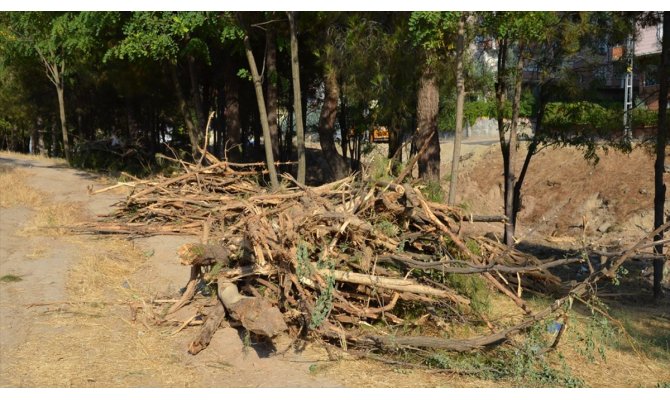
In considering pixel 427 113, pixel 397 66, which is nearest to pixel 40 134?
pixel 397 66

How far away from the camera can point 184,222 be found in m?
12.7

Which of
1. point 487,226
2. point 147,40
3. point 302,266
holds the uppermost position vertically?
point 147,40

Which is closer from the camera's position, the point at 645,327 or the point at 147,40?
the point at 645,327

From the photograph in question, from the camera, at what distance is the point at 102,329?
7.57 meters

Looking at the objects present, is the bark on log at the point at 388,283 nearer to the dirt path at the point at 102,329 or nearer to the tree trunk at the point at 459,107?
the dirt path at the point at 102,329

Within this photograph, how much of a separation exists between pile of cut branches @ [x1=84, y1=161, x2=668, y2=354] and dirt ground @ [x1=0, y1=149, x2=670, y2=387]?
0.29 metres

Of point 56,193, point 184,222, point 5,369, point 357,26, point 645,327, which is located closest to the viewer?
point 5,369

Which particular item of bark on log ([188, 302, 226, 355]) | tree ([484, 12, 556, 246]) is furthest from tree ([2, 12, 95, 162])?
bark on log ([188, 302, 226, 355])

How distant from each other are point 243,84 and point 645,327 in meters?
16.4

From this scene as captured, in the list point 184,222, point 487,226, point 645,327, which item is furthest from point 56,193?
point 645,327

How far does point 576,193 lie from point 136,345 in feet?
61.5

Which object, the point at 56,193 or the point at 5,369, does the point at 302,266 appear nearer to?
the point at 5,369

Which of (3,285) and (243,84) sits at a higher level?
(243,84)

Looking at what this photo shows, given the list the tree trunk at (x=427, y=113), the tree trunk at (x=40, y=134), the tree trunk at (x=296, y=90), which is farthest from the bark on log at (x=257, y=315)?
the tree trunk at (x=40, y=134)
